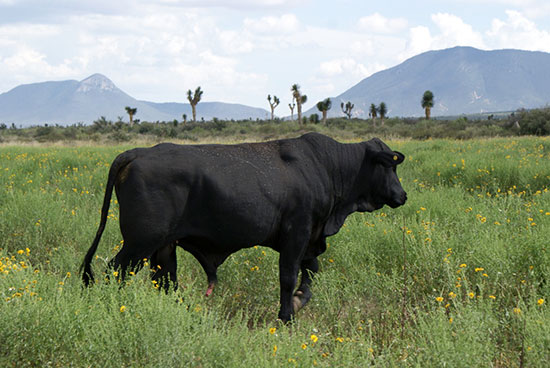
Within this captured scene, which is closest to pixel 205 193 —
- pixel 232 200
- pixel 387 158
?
pixel 232 200

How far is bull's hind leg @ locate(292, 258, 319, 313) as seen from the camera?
14.8 ft

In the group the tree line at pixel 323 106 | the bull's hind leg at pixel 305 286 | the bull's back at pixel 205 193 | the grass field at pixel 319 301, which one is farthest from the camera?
the tree line at pixel 323 106

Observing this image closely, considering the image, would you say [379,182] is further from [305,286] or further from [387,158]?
[305,286]

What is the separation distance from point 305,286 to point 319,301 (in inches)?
7.2

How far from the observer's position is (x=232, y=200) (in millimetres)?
3836

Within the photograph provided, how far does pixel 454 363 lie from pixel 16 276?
117 inches

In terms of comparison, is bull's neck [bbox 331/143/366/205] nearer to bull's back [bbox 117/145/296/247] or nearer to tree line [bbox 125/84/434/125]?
bull's back [bbox 117/145/296/247]

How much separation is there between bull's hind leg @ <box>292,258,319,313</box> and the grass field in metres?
0.12

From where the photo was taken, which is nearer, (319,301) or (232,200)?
(232,200)

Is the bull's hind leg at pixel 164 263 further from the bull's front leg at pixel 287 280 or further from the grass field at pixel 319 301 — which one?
the bull's front leg at pixel 287 280

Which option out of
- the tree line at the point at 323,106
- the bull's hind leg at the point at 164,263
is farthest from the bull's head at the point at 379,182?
the tree line at the point at 323,106

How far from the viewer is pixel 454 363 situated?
111 inches

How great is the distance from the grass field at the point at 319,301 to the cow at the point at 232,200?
0.86 feet

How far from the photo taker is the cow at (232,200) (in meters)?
3.69
